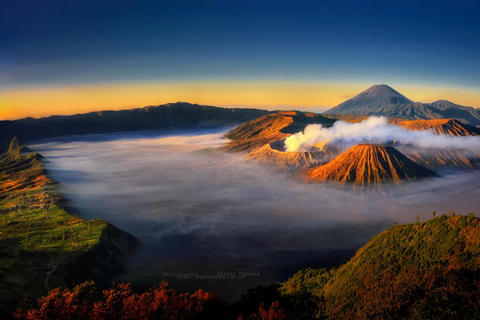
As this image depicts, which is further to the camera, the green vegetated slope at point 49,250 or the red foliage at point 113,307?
the green vegetated slope at point 49,250

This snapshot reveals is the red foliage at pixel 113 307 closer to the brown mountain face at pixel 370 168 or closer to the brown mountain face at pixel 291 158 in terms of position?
the brown mountain face at pixel 370 168

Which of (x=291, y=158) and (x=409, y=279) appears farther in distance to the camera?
(x=291, y=158)

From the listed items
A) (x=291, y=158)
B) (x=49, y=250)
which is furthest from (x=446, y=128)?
(x=49, y=250)

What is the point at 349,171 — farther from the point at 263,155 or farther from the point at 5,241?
the point at 5,241

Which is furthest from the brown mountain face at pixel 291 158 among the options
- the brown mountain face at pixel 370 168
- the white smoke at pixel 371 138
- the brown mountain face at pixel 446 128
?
the brown mountain face at pixel 446 128

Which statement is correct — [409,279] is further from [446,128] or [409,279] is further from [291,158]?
[446,128]
